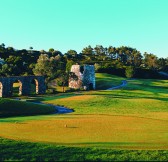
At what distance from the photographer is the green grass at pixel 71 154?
52.7 ft

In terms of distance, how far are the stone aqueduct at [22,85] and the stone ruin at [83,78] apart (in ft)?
31.7

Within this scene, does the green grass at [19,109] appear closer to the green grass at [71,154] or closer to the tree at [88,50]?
the green grass at [71,154]

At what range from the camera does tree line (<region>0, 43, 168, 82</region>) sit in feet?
239

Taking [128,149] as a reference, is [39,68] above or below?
above

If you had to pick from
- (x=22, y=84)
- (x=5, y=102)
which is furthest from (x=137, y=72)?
(x=5, y=102)

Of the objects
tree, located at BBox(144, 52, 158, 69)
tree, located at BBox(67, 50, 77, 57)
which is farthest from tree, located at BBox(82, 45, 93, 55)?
tree, located at BBox(144, 52, 158, 69)

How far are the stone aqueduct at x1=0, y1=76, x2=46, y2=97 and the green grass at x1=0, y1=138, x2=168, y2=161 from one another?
43385 millimetres

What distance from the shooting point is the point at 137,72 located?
106 m

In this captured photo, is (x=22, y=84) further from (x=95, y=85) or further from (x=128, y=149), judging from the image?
(x=128, y=149)

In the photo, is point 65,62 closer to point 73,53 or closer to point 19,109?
point 73,53

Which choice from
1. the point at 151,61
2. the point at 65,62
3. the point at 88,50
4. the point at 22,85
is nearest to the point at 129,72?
the point at 65,62

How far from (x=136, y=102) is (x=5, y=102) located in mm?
20462

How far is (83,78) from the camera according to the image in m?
73.6

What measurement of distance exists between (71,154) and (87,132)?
484 cm
